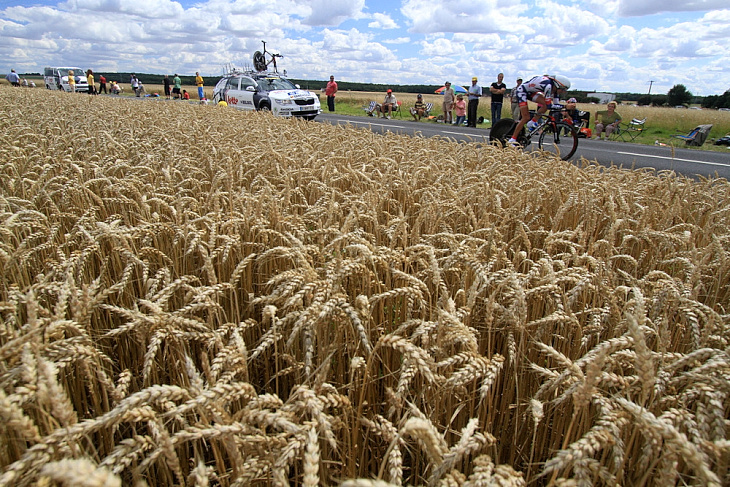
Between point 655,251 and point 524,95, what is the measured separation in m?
7.87

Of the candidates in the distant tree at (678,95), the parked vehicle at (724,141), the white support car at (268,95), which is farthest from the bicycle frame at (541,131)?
the distant tree at (678,95)

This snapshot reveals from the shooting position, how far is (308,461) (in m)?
0.76

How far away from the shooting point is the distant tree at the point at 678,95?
226 ft

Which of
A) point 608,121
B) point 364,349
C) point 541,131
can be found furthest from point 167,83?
point 364,349

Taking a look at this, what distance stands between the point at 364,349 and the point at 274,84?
19.1 meters

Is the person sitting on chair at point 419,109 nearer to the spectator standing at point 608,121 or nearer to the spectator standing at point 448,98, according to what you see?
the spectator standing at point 448,98

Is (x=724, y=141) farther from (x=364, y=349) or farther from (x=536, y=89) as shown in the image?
(x=364, y=349)

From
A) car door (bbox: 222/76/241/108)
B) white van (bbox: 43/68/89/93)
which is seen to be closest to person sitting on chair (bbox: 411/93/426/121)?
car door (bbox: 222/76/241/108)

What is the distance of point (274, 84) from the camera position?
61.5 feet

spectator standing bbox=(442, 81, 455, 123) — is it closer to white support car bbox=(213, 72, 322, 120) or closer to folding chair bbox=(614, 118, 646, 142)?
white support car bbox=(213, 72, 322, 120)

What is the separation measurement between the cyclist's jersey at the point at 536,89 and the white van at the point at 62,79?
45389 mm

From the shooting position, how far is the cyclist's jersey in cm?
943

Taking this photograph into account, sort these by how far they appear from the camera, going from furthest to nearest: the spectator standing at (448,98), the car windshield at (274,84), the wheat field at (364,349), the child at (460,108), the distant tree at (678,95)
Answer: the distant tree at (678,95) → the spectator standing at (448,98) → the child at (460,108) → the car windshield at (274,84) → the wheat field at (364,349)

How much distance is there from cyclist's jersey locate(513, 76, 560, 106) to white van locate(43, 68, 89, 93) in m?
45.4
